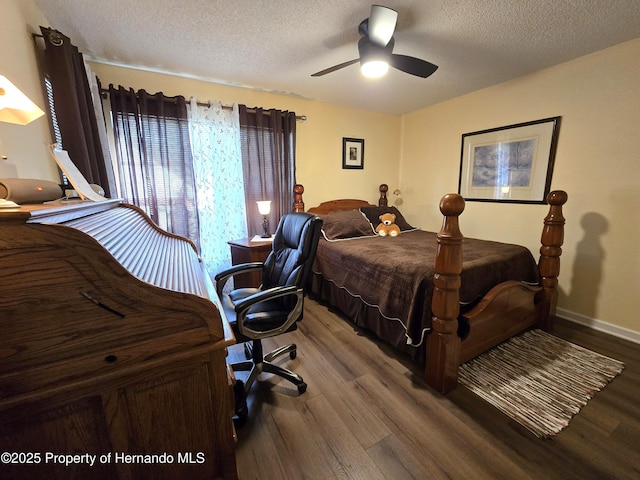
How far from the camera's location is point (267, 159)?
289 cm

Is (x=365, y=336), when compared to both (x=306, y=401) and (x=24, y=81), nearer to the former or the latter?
(x=306, y=401)

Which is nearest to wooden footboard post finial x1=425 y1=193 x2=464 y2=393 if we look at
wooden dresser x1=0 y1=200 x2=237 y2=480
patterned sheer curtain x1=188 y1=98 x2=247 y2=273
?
wooden dresser x1=0 y1=200 x2=237 y2=480

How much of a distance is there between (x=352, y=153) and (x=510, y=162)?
1.81 metres

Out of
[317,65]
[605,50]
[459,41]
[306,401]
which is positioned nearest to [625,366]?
[306,401]

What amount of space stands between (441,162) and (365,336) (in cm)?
250

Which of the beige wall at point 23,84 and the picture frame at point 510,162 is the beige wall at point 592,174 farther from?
the beige wall at point 23,84

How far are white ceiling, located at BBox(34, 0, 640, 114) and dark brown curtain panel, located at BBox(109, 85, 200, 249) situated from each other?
33 cm

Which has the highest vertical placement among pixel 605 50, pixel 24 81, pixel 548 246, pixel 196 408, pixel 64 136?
pixel 605 50

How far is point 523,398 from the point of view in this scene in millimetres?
1485

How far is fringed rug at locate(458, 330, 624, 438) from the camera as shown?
138 cm

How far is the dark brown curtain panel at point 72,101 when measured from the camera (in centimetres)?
147

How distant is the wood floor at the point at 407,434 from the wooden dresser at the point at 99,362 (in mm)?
485

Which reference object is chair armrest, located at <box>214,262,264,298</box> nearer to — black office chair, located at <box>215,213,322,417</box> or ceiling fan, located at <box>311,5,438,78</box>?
black office chair, located at <box>215,213,322,417</box>

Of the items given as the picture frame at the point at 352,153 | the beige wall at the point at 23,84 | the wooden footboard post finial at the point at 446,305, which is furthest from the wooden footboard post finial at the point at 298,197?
the beige wall at the point at 23,84
